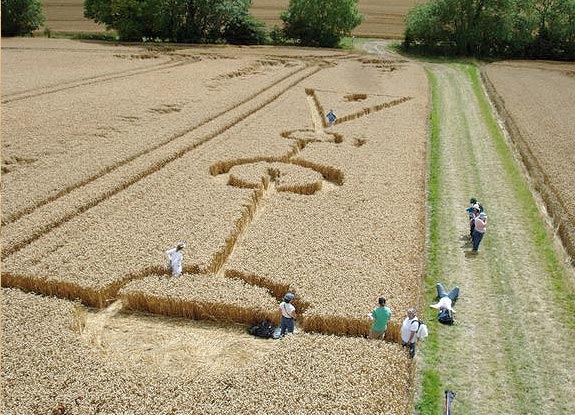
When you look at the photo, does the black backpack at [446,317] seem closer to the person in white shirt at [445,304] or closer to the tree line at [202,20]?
the person in white shirt at [445,304]

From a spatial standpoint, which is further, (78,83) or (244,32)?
(244,32)

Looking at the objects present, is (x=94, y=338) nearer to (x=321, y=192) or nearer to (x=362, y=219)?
(x=362, y=219)

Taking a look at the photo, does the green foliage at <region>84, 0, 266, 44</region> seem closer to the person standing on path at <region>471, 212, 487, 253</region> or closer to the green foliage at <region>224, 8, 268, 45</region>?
the green foliage at <region>224, 8, 268, 45</region>

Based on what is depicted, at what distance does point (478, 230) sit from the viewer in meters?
23.5

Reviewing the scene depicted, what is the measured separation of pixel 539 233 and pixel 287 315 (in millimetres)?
15606

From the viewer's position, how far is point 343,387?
1410 centimetres

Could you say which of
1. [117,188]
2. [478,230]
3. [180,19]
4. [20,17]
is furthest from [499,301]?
[20,17]

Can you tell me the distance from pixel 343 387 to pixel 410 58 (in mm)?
91216

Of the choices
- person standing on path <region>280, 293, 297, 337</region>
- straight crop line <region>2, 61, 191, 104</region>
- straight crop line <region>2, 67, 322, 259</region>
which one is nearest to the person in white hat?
person standing on path <region>280, 293, 297, 337</region>

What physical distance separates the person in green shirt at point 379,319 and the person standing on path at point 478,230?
886 cm

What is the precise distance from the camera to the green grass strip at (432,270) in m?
15.4

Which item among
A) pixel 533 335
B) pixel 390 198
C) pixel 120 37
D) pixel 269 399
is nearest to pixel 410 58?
pixel 120 37

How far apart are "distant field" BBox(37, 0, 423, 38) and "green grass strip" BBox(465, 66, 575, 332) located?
276 feet

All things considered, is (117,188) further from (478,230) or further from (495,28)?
(495,28)
